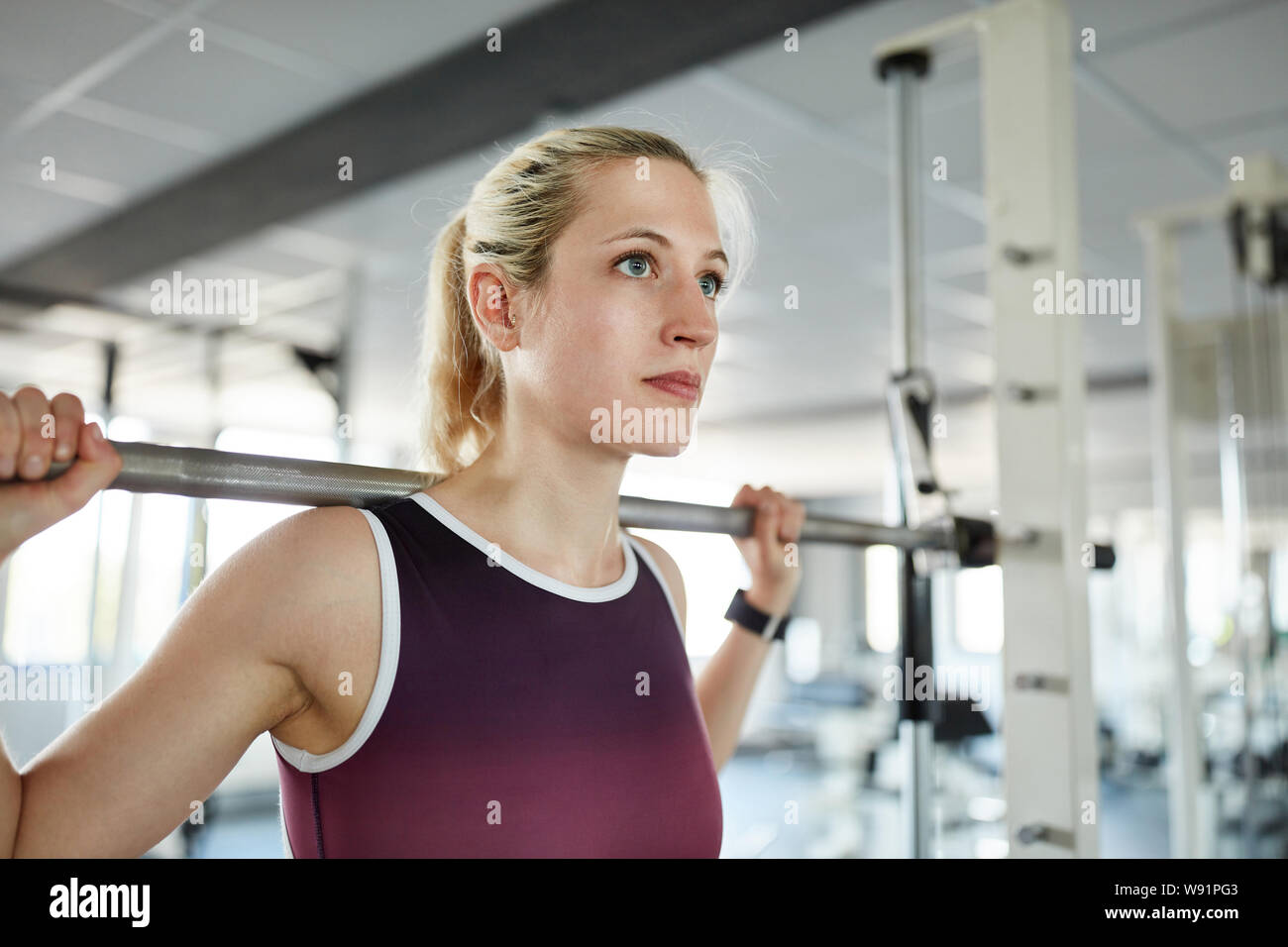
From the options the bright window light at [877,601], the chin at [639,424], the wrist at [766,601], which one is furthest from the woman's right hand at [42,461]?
the bright window light at [877,601]

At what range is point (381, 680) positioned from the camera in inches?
26.2

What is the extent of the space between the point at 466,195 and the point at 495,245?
2471 millimetres

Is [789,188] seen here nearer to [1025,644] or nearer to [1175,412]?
[1175,412]

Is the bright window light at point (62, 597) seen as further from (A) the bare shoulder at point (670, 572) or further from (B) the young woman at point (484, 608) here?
(B) the young woman at point (484, 608)

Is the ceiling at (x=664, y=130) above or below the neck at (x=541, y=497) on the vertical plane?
above

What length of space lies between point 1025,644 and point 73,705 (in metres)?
4.96

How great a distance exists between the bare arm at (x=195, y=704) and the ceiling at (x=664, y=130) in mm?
362

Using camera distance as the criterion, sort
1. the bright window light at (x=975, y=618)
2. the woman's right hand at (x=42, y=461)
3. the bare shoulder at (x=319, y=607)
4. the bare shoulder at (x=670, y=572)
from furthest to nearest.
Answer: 1. the bright window light at (x=975, y=618)
2. the bare shoulder at (x=670, y=572)
3. the bare shoulder at (x=319, y=607)
4. the woman's right hand at (x=42, y=461)

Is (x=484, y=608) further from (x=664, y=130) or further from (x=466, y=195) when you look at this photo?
(x=466, y=195)

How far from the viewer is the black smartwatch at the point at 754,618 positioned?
1.14 metres
